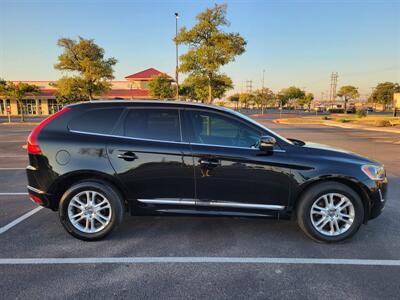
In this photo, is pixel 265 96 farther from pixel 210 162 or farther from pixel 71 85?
pixel 210 162

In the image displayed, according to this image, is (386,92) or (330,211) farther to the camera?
(386,92)

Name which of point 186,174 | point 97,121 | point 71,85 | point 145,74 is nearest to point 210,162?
point 186,174

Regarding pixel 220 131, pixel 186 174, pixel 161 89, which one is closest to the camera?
pixel 186 174

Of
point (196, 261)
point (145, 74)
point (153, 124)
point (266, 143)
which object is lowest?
point (196, 261)

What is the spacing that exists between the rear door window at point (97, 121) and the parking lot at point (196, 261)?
1451 mm

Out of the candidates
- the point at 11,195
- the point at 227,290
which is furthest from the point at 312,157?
the point at 11,195

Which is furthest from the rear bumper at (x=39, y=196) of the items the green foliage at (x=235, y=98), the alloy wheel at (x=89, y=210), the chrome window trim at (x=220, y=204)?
the green foliage at (x=235, y=98)

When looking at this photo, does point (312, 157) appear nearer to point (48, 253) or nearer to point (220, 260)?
point (220, 260)

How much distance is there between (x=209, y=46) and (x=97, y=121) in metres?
11.5

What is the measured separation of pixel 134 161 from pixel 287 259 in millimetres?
2167

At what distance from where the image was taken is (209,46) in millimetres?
14055

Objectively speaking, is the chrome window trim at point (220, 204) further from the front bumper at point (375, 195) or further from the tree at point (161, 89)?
the tree at point (161, 89)

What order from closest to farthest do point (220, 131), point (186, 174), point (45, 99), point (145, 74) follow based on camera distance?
point (186, 174) → point (220, 131) → point (45, 99) → point (145, 74)

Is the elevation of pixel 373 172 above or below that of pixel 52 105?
below
